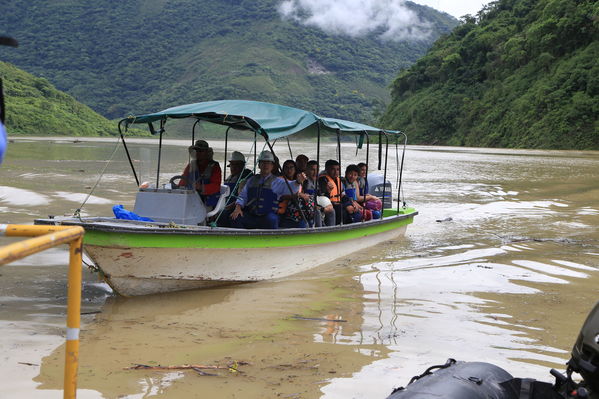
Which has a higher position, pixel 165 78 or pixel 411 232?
pixel 165 78

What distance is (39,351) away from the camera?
471cm

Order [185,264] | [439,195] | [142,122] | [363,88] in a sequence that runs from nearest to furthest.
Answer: [185,264] < [142,122] < [439,195] < [363,88]

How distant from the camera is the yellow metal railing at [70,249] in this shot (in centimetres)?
207

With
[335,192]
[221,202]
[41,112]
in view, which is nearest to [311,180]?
[335,192]

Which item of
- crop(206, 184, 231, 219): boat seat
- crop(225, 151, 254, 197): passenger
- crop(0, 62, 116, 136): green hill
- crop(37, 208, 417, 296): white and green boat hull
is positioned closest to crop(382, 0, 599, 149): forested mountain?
crop(0, 62, 116, 136): green hill

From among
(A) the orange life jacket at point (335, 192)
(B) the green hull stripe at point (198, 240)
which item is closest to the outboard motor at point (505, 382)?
(B) the green hull stripe at point (198, 240)

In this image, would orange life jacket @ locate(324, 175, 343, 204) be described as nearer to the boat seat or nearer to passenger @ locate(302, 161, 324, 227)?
passenger @ locate(302, 161, 324, 227)

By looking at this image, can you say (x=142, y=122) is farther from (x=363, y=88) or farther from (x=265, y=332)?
(x=363, y=88)

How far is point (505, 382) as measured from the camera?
Answer: 315 centimetres

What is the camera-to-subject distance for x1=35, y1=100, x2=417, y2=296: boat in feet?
20.0

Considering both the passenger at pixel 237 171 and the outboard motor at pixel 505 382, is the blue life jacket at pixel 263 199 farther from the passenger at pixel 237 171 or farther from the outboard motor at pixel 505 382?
the outboard motor at pixel 505 382

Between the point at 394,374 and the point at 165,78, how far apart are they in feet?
465

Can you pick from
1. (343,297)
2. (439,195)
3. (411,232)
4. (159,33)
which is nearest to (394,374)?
(343,297)

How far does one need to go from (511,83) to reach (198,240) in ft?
156
